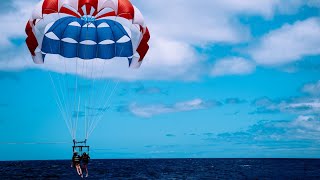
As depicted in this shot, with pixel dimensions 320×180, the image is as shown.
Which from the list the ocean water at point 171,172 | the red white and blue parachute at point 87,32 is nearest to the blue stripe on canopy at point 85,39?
the red white and blue parachute at point 87,32

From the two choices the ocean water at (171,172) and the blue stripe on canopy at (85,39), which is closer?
the blue stripe on canopy at (85,39)

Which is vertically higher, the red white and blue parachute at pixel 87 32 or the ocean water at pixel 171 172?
the red white and blue parachute at pixel 87 32

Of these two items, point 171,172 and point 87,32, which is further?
point 171,172

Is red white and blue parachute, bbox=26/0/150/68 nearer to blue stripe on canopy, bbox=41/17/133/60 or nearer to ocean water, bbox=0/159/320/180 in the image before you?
blue stripe on canopy, bbox=41/17/133/60

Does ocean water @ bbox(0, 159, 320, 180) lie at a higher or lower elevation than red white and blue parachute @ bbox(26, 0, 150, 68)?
lower

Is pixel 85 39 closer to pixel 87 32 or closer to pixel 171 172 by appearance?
pixel 87 32

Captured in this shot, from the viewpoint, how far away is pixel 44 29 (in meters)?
19.9

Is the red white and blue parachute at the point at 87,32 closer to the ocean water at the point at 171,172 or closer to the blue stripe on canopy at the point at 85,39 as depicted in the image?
the blue stripe on canopy at the point at 85,39

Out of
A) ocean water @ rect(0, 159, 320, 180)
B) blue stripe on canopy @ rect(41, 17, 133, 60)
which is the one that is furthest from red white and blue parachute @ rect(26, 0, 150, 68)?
ocean water @ rect(0, 159, 320, 180)

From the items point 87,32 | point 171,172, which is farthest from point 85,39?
point 171,172

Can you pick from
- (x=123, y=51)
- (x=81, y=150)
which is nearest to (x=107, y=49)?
(x=123, y=51)

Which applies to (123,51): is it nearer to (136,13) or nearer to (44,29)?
(136,13)

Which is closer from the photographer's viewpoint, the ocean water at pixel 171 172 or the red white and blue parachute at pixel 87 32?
the red white and blue parachute at pixel 87 32

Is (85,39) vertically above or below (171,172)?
above
